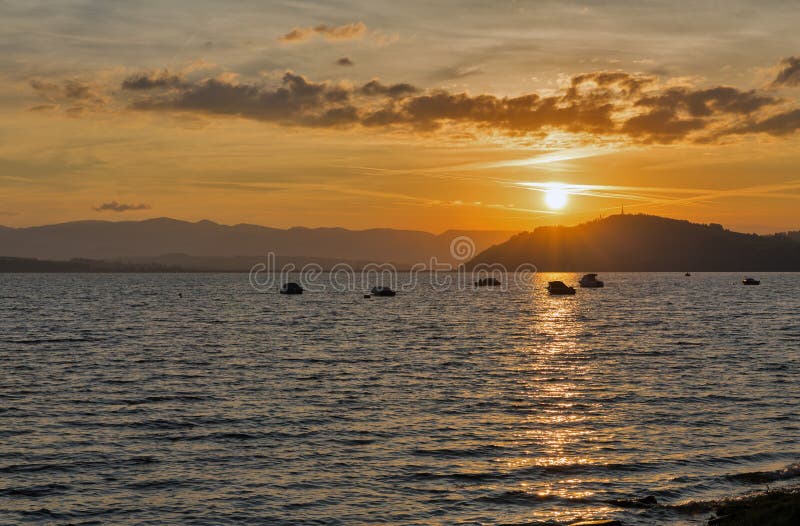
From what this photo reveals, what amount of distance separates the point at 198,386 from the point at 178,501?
26734 mm

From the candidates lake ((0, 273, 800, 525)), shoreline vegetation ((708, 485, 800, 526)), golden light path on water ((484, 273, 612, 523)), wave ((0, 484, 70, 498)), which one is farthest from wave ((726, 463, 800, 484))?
wave ((0, 484, 70, 498))

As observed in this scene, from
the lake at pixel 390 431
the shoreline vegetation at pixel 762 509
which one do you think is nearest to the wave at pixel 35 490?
the lake at pixel 390 431

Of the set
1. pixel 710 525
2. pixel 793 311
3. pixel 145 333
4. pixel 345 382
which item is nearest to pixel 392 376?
pixel 345 382

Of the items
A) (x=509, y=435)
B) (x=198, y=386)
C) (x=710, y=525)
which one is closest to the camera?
(x=710, y=525)

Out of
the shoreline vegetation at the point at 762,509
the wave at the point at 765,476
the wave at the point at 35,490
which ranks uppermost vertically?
the shoreline vegetation at the point at 762,509

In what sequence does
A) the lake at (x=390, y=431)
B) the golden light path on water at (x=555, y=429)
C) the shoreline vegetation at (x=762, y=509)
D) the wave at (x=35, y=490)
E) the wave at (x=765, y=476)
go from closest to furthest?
the shoreline vegetation at (x=762, y=509) → the lake at (x=390, y=431) → the wave at (x=35, y=490) → the golden light path on water at (x=555, y=429) → the wave at (x=765, y=476)

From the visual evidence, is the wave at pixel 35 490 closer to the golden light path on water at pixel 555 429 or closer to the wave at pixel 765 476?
the golden light path on water at pixel 555 429

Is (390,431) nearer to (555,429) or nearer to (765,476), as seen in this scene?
(555,429)

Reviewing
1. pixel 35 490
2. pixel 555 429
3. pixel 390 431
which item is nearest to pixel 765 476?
pixel 555 429

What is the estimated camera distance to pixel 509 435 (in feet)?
128

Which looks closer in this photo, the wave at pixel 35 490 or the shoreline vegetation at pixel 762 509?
the shoreline vegetation at pixel 762 509

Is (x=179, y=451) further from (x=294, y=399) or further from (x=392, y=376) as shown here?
(x=392, y=376)

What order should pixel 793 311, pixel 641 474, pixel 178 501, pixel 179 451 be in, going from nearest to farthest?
pixel 178 501 → pixel 641 474 → pixel 179 451 → pixel 793 311

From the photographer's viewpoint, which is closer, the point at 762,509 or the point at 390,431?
the point at 762,509
